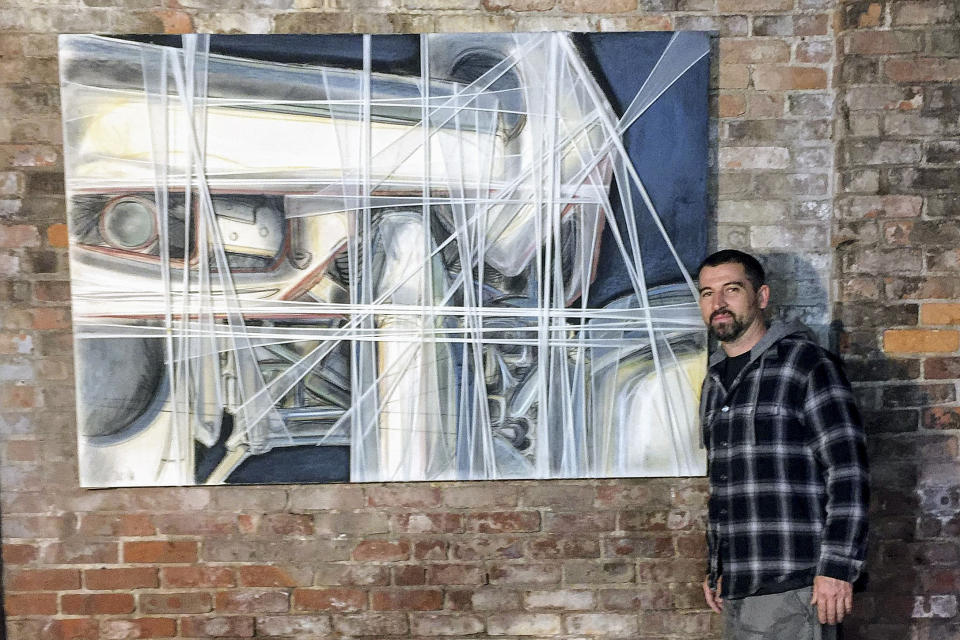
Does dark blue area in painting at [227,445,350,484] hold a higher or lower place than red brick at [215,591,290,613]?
higher

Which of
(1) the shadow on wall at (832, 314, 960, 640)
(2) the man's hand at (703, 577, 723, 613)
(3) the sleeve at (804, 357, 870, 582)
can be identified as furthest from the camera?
(1) the shadow on wall at (832, 314, 960, 640)

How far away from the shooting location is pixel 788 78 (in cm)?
221

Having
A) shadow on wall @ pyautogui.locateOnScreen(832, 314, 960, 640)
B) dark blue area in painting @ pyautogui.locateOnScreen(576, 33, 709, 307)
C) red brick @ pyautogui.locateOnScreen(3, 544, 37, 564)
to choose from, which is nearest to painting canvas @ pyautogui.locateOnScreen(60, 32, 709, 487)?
dark blue area in painting @ pyautogui.locateOnScreen(576, 33, 709, 307)

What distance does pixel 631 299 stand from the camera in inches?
87.0

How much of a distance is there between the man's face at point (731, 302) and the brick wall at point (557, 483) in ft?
1.03

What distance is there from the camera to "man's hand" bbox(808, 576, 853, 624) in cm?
175

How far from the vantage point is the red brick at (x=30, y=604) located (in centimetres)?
224

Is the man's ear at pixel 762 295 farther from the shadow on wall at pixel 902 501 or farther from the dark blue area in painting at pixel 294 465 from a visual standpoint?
the dark blue area in painting at pixel 294 465

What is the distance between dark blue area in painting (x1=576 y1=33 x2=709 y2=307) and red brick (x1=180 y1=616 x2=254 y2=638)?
151cm

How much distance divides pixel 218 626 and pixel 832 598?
5.96 ft

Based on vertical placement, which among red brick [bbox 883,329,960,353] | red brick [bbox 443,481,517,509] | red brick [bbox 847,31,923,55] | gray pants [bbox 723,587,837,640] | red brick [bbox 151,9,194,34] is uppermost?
red brick [bbox 151,9,194,34]

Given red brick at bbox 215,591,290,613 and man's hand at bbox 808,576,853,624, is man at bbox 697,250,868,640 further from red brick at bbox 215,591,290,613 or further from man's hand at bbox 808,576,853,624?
red brick at bbox 215,591,290,613

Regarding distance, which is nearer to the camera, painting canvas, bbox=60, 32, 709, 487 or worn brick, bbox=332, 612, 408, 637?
painting canvas, bbox=60, 32, 709, 487

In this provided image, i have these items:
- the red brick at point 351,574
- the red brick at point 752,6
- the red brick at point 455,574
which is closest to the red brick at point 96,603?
the red brick at point 351,574
